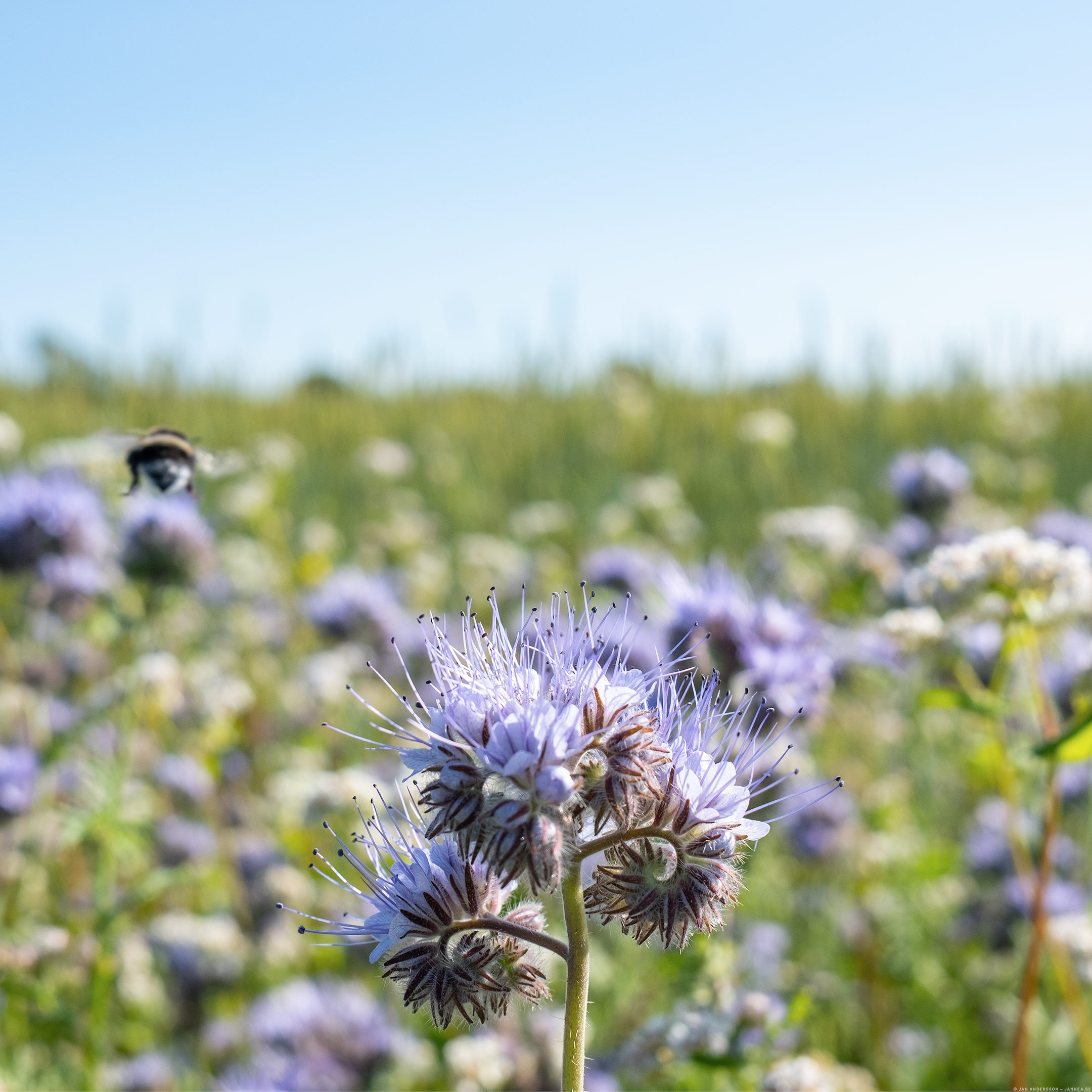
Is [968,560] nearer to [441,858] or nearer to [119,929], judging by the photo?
[441,858]

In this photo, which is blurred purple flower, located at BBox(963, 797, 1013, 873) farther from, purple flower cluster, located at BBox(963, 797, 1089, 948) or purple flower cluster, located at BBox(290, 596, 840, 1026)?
purple flower cluster, located at BBox(290, 596, 840, 1026)

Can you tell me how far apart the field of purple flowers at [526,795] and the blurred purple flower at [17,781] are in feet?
0.05

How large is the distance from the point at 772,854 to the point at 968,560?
3141 millimetres

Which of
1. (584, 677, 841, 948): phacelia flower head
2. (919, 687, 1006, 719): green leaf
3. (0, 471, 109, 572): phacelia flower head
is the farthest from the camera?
(0, 471, 109, 572): phacelia flower head

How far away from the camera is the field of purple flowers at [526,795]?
8.20 ft

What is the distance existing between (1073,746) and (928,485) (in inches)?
123

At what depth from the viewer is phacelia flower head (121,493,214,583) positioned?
4203 millimetres

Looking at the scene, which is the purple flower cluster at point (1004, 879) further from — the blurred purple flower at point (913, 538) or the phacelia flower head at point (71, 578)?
the phacelia flower head at point (71, 578)

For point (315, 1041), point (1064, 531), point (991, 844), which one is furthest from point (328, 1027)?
point (1064, 531)

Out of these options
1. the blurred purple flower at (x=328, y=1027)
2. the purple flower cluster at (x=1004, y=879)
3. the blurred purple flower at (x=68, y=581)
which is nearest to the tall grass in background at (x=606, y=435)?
the purple flower cluster at (x=1004, y=879)

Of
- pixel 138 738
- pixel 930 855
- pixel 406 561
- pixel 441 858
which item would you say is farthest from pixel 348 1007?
pixel 406 561

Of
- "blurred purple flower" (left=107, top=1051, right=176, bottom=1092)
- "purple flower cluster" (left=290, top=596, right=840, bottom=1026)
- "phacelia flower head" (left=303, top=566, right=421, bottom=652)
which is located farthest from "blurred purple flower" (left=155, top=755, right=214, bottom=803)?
"purple flower cluster" (left=290, top=596, right=840, bottom=1026)

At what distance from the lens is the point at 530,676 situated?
4.84 ft

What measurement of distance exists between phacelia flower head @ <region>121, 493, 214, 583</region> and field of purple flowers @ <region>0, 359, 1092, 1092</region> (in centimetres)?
2
